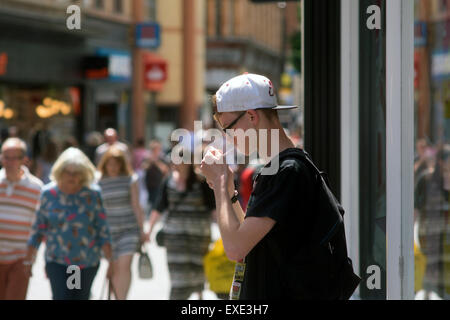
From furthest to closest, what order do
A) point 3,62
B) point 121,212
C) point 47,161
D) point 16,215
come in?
point 3,62 → point 47,161 → point 121,212 → point 16,215

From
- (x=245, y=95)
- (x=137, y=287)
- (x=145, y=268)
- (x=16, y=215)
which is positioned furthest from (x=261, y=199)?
(x=137, y=287)

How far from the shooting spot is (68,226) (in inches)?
261

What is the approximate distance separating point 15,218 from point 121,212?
5.24ft

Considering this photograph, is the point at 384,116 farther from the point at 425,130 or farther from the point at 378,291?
the point at 378,291

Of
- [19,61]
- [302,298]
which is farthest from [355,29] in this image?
[19,61]

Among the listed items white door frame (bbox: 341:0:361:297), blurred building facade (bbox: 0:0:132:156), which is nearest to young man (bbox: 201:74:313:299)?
white door frame (bbox: 341:0:361:297)

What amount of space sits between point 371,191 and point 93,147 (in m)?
13.2

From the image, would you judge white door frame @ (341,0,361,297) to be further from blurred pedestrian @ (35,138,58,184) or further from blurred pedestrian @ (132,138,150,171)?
blurred pedestrian @ (132,138,150,171)

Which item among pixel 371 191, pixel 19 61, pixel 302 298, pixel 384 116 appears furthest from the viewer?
pixel 19 61

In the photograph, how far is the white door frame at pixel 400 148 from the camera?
4.54 metres

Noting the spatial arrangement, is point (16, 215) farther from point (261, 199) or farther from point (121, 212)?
point (261, 199)

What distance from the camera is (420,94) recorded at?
16.4 feet

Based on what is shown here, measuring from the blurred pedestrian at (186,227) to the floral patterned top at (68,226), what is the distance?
4.28 feet

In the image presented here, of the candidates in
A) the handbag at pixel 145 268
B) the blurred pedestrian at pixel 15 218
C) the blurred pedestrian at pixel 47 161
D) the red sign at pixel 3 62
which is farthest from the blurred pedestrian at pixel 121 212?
the red sign at pixel 3 62
